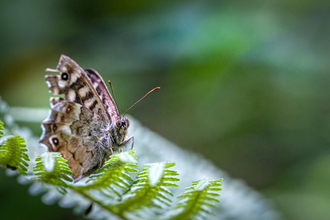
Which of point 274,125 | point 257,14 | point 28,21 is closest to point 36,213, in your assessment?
point 28,21

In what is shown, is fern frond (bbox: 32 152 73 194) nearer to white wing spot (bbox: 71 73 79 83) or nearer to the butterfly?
the butterfly

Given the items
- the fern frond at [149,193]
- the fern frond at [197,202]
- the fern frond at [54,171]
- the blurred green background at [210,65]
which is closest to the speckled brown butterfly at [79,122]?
the fern frond at [54,171]

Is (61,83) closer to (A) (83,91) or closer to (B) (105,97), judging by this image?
(A) (83,91)

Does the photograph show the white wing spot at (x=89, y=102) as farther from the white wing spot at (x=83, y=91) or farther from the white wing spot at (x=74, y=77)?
the white wing spot at (x=74, y=77)

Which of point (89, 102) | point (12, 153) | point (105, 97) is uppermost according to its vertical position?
point (105, 97)

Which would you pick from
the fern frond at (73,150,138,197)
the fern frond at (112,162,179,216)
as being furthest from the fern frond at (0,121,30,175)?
the fern frond at (112,162,179,216)

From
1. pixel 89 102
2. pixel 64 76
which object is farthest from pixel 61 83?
pixel 89 102
